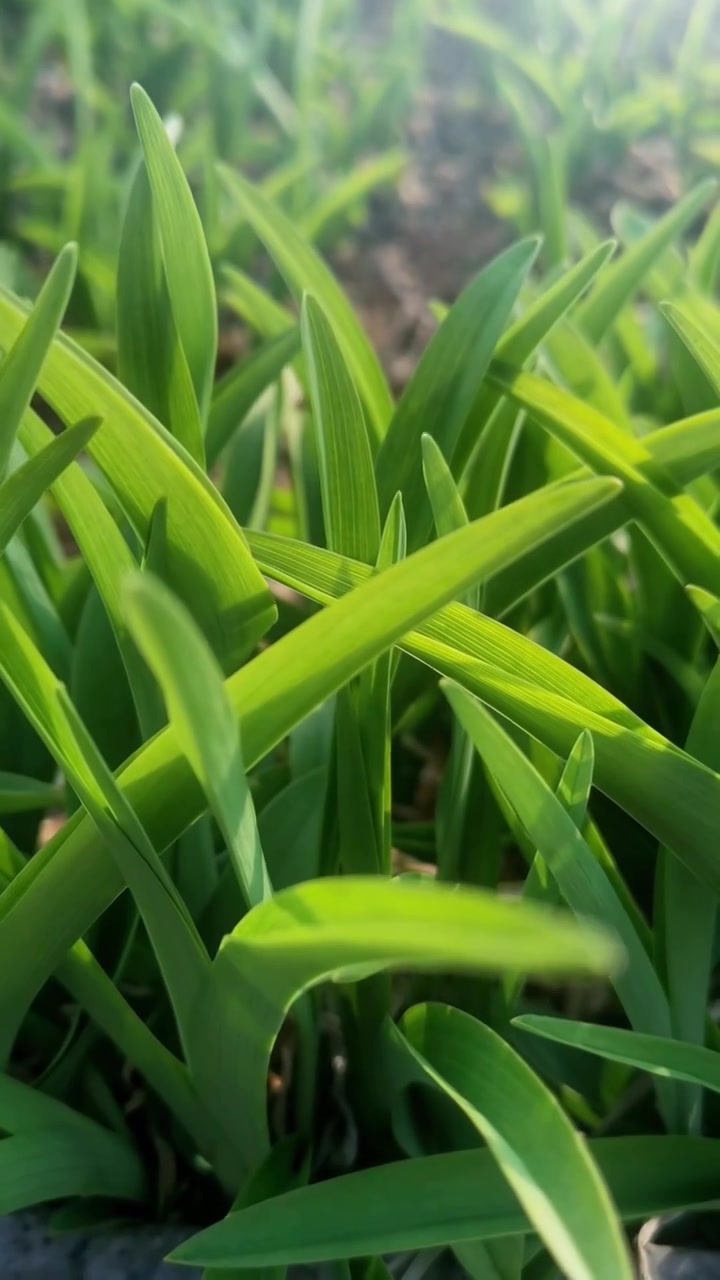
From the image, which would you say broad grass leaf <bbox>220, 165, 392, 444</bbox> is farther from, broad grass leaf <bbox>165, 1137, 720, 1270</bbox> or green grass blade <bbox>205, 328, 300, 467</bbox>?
broad grass leaf <bbox>165, 1137, 720, 1270</bbox>

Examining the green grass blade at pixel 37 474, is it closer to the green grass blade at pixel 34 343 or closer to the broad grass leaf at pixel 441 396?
the green grass blade at pixel 34 343

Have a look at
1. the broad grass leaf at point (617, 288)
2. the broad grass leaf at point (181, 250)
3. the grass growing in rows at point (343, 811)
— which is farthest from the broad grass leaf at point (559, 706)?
the broad grass leaf at point (617, 288)

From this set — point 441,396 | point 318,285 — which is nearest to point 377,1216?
point 441,396

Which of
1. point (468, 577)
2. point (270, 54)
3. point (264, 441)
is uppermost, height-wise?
point (270, 54)

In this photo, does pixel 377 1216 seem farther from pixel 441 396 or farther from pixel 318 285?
pixel 318 285

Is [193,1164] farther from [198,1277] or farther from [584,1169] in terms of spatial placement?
[584,1169]

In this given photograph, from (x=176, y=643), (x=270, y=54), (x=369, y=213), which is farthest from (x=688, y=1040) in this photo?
(x=270, y=54)
